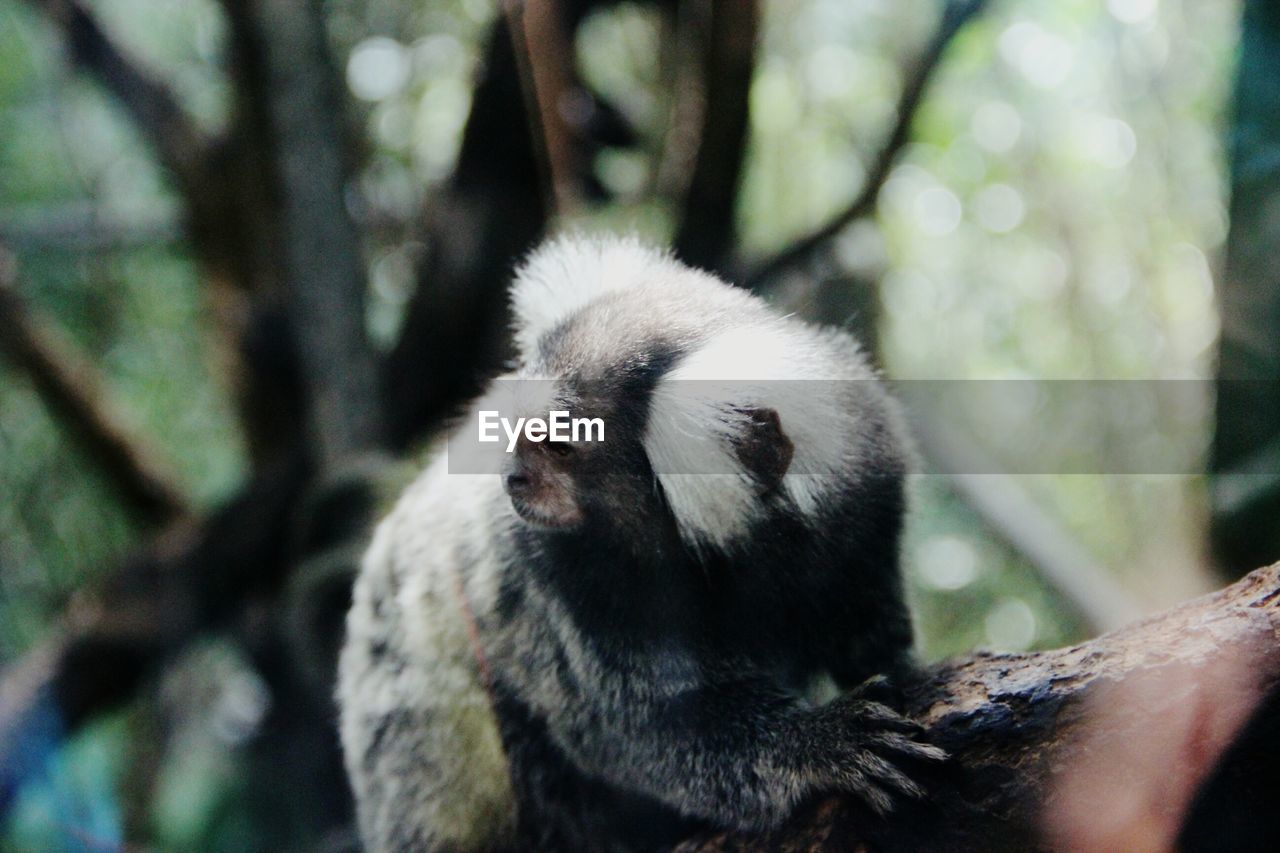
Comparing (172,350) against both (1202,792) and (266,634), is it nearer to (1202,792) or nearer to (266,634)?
(266,634)

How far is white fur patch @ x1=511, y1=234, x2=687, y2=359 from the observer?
1.81 metres

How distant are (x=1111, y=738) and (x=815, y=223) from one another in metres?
2.23

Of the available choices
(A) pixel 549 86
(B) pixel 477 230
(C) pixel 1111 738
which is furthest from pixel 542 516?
(A) pixel 549 86

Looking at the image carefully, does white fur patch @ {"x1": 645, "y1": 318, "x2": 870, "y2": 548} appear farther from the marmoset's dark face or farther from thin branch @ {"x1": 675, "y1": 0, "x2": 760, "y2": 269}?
thin branch @ {"x1": 675, "y1": 0, "x2": 760, "y2": 269}

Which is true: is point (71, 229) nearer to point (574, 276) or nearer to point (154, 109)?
point (154, 109)

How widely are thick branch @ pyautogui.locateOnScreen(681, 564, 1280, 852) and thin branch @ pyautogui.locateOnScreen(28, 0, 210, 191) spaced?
11.6 ft

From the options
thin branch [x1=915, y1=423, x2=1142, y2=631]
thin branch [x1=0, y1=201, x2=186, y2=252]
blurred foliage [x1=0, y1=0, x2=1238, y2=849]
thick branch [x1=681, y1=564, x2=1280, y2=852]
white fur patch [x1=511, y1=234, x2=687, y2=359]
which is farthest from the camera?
thin branch [x1=0, y1=201, x2=186, y2=252]

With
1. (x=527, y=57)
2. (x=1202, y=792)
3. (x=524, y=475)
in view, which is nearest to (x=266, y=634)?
(x=527, y=57)

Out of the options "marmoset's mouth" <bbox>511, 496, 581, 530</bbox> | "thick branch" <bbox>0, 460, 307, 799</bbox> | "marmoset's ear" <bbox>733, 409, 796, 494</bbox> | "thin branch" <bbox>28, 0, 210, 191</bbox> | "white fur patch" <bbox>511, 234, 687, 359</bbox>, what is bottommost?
"thick branch" <bbox>0, 460, 307, 799</bbox>

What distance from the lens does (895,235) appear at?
9.24ft

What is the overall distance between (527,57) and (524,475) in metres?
2.14

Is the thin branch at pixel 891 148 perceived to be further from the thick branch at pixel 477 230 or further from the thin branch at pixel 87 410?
the thin branch at pixel 87 410

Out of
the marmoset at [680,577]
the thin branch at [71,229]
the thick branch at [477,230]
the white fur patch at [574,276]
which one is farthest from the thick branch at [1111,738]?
the thin branch at [71,229]

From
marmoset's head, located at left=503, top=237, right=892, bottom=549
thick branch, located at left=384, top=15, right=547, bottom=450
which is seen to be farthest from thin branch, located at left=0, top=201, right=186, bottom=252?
Result: marmoset's head, located at left=503, top=237, right=892, bottom=549
